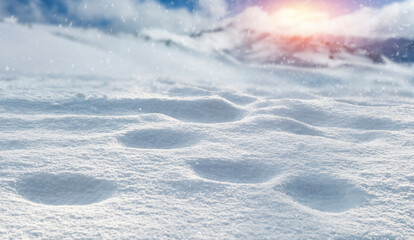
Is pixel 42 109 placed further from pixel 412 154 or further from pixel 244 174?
pixel 412 154

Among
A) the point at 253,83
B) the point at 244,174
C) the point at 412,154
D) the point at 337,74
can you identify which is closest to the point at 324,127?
the point at 412,154

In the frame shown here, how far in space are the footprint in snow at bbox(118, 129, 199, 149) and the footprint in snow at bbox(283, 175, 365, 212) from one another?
34 centimetres

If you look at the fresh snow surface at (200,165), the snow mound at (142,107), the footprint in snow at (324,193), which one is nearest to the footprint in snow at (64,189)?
the fresh snow surface at (200,165)

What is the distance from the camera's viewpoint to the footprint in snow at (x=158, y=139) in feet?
3.81

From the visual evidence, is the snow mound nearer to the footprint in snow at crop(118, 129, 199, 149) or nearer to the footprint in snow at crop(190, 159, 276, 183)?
the footprint in snow at crop(118, 129, 199, 149)

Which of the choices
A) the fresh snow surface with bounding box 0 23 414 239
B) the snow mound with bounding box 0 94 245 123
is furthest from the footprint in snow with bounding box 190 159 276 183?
the snow mound with bounding box 0 94 245 123

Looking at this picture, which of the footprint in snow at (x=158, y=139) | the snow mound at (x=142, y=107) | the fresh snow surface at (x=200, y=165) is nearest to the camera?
the fresh snow surface at (x=200, y=165)

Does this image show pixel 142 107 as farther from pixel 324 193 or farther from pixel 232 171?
pixel 324 193

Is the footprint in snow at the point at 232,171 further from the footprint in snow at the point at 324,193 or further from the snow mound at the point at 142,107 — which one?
the snow mound at the point at 142,107

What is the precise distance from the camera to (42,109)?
149 cm

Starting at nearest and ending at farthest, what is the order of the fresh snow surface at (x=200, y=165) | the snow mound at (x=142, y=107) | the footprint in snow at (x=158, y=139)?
the fresh snow surface at (x=200, y=165) < the footprint in snow at (x=158, y=139) < the snow mound at (x=142, y=107)

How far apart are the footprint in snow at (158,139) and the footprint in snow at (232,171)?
15cm

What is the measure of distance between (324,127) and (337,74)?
3.71ft

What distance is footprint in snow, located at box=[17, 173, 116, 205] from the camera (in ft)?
2.82
